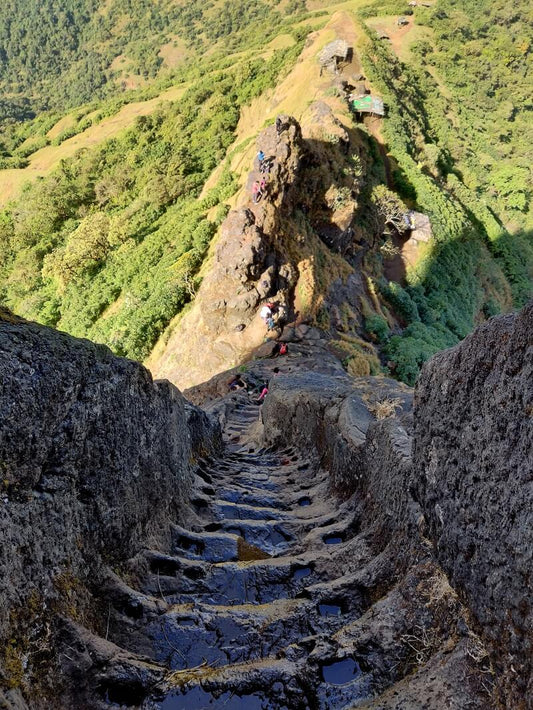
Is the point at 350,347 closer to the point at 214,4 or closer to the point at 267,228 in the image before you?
the point at 267,228

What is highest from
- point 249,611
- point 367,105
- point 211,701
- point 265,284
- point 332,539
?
point 367,105

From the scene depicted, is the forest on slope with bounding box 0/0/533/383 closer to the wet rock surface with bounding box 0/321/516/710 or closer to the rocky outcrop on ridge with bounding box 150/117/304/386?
the rocky outcrop on ridge with bounding box 150/117/304/386

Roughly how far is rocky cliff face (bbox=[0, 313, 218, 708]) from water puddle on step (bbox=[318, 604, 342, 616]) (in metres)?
1.63

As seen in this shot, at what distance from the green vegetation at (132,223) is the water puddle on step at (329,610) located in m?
23.0

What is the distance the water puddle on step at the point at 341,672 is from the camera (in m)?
2.82

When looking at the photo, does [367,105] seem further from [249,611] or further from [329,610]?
[249,611]

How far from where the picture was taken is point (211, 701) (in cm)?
265

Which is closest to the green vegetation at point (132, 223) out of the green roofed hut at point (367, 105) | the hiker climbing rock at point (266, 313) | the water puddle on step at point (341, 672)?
the hiker climbing rock at point (266, 313)

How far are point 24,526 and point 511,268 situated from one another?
50.1 m

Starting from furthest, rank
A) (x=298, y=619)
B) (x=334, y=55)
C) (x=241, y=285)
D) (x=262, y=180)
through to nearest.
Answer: (x=334, y=55), (x=262, y=180), (x=241, y=285), (x=298, y=619)

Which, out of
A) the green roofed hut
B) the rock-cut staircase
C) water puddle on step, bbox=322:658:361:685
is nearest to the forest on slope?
the green roofed hut

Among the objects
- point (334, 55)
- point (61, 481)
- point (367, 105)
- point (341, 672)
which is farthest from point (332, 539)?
point (334, 55)

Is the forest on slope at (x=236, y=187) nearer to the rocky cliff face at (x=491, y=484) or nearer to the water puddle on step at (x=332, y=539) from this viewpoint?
the water puddle on step at (x=332, y=539)

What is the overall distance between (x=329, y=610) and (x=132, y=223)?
3538cm
